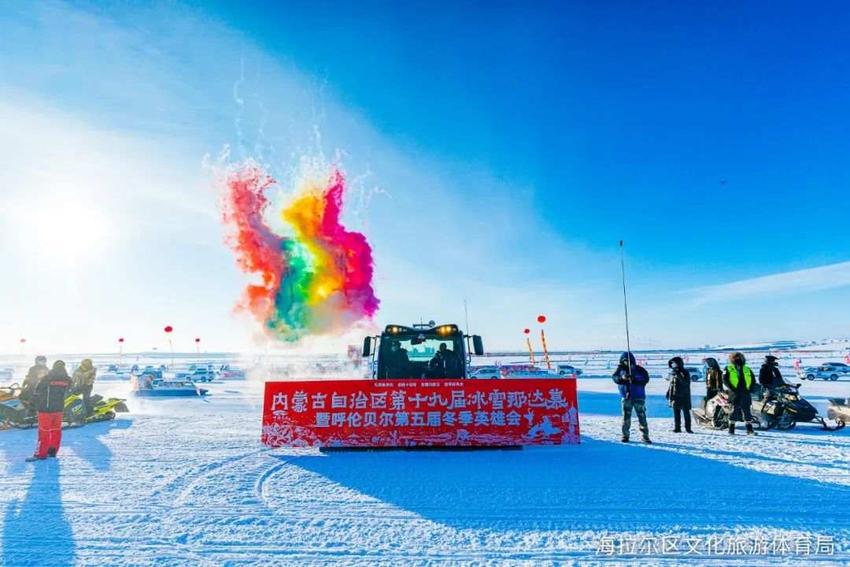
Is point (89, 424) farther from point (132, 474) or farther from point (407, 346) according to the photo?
point (407, 346)

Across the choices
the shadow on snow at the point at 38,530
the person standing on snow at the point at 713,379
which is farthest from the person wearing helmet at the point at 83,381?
the person standing on snow at the point at 713,379

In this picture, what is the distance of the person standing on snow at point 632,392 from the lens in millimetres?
9227

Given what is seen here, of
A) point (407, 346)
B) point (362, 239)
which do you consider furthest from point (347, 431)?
point (362, 239)

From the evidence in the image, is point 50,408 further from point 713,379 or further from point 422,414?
point 713,379

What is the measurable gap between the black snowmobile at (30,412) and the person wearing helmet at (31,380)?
72 mm

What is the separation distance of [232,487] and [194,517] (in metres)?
1.17

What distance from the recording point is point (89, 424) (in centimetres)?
1241

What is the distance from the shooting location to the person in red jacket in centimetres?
813

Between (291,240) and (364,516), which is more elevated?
(291,240)

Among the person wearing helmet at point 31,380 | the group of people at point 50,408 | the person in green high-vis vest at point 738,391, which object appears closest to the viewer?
the group of people at point 50,408

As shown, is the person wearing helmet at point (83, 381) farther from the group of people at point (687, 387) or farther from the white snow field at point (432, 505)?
the group of people at point (687, 387)

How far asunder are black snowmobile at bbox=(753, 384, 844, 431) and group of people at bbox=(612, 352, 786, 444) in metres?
0.21

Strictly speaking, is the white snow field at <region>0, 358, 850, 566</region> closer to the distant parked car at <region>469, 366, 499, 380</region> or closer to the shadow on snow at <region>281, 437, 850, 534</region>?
the shadow on snow at <region>281, 437, 850, 534</region>

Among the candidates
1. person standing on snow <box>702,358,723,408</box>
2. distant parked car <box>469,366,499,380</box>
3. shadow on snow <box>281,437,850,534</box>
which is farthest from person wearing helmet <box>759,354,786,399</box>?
distant parked car <box>469,366,499,380</box>
